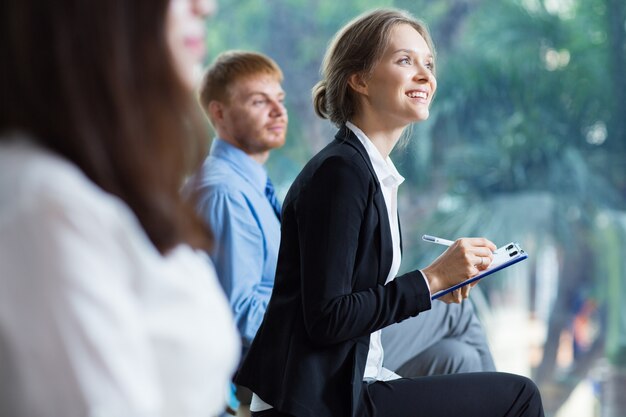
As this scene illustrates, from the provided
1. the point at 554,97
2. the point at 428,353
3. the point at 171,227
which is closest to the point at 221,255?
the point at 428,353

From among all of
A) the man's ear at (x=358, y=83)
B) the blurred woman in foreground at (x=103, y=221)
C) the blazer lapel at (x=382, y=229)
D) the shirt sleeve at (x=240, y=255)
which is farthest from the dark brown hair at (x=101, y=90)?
the shirt sleeve at (x=240, y=255)

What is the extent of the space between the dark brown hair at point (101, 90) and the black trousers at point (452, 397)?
0.77 metres

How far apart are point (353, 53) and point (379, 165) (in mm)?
251

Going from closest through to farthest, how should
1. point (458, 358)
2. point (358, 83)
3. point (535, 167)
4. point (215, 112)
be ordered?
point (358, 83) → point (458, 358) → point (215, 112) → point (535, 167)

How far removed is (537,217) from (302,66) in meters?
1.47

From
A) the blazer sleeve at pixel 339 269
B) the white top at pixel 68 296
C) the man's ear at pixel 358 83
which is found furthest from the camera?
the man's ear at pixel 358 83

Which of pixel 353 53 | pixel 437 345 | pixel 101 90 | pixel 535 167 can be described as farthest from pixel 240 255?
pixel 535 167

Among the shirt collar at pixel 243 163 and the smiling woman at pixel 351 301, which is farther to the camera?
the shirt collar at pixel 243 163

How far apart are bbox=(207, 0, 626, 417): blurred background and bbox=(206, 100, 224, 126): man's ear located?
90.7 inches

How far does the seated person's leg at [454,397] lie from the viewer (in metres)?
1.53

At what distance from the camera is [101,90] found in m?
0.78

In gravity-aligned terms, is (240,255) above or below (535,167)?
below

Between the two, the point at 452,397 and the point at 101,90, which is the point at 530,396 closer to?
the point at 452,397

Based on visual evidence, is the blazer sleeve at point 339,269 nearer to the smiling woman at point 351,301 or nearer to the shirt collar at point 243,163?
the smiling woman at point 351,301
